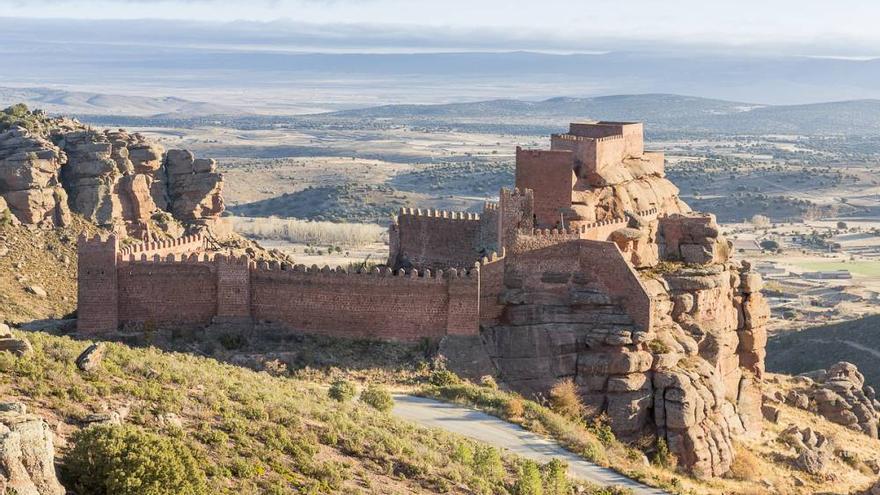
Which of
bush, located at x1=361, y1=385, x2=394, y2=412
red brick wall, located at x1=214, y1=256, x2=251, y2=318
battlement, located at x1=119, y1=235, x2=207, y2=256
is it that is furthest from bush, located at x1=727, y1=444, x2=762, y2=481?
battlement, located at x1=119, y1=235, x2=207, y2=256

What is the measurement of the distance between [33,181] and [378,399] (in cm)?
2642

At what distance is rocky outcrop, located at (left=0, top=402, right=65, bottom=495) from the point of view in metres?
23.1

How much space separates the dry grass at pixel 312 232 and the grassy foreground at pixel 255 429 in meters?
65.7

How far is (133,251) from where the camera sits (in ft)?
153

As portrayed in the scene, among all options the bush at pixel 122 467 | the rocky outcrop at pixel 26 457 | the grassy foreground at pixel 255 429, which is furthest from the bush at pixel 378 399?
the rocky outcrop at pixel 26 457

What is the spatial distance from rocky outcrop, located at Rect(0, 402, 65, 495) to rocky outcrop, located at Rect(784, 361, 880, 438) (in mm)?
38210

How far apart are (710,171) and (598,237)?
5269 inches

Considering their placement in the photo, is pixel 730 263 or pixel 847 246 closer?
pixel 730 263

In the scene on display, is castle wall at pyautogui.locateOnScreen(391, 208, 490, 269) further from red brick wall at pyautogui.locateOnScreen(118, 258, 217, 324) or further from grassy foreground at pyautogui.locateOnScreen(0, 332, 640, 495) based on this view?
grassy foreground at pyautogui.locateOnScreen(0, 332, 640, 495)

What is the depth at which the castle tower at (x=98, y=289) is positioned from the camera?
45.3 m

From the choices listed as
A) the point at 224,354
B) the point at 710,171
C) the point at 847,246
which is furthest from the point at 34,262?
the point at 710,171

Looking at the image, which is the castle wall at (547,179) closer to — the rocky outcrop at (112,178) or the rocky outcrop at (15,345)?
the rocky outcrop at (112,178)

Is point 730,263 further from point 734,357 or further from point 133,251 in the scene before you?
point 133,251

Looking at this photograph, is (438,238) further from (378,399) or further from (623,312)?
(378,399)
